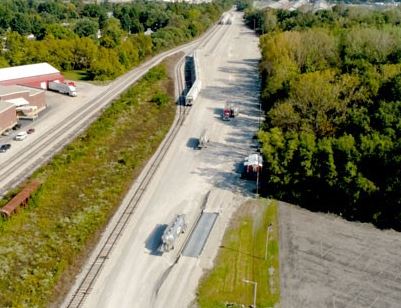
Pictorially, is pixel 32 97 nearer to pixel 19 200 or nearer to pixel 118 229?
pixel 19 200

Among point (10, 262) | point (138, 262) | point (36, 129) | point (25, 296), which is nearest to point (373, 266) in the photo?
point (138, 262)

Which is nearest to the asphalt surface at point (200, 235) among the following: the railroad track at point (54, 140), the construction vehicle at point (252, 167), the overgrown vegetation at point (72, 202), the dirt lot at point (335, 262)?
the dirt lot at point (335, 262)

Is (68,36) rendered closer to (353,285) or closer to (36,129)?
(36,129)

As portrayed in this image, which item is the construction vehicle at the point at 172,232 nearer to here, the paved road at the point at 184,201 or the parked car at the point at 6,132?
the paved road at the point at 184,201

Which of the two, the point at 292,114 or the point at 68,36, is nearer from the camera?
the point at 292,114

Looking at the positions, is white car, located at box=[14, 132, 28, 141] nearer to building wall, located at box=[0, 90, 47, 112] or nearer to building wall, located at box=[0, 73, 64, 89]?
building wall, located at box=[0, 90, 47, 112]
